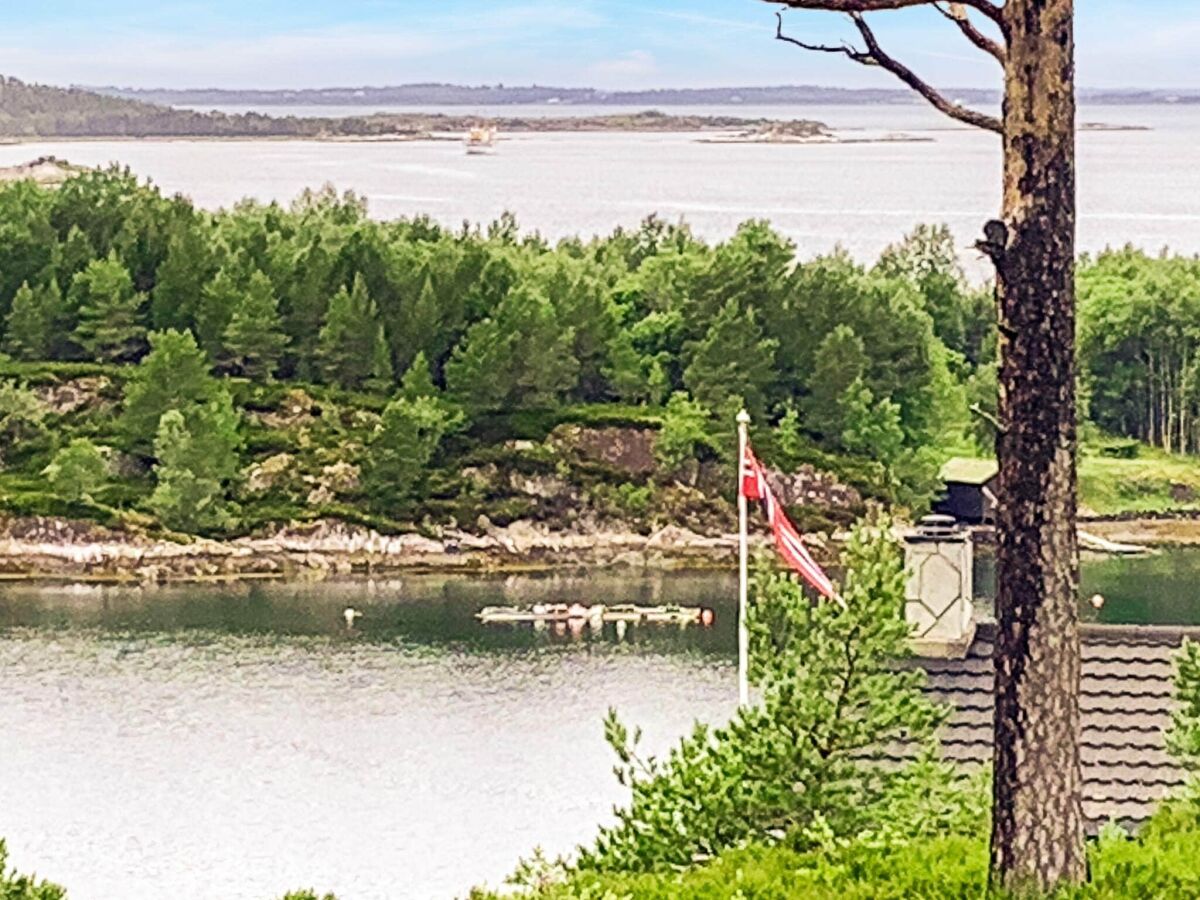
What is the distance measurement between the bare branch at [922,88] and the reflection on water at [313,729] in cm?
1911

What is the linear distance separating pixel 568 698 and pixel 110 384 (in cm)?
3109

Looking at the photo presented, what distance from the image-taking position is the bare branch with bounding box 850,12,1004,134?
299 inches

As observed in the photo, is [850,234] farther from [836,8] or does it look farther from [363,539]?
[836,8]

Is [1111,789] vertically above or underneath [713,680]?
above

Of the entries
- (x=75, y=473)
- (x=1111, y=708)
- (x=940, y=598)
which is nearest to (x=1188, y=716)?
(x=1111, y=708)

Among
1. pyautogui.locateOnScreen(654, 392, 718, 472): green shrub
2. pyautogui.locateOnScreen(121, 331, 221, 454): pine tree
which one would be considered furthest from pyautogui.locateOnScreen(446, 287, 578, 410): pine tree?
pyautogui.locateOnScreen(121, 331, 221, 454): pine tree

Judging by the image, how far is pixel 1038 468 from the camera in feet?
25.2

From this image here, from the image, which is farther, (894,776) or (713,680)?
(713,680)

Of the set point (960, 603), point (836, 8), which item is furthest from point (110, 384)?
point (836, 8)

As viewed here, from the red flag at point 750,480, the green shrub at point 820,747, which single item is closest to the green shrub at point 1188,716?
the green shrub at point 820,747

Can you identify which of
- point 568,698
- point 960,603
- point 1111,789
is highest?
point 960,603

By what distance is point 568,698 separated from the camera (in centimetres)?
3812

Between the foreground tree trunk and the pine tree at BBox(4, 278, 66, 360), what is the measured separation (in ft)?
202

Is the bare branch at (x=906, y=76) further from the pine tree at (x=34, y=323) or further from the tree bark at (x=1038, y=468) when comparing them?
the pine tree at (x=34, y=323)
